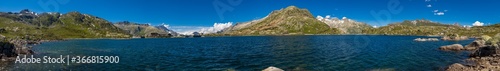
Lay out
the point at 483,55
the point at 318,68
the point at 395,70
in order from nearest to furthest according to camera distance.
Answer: the point at 395,70, the point at 318,68, the point at 483,55

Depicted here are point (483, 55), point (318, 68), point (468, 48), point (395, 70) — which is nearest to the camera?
point (395, 70)

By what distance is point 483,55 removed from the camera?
7375cm

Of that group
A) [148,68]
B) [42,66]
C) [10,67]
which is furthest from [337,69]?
[10,67]

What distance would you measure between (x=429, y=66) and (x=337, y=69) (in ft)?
54.4

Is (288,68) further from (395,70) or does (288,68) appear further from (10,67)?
(10,67)

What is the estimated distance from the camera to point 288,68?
Answer: 59.1m

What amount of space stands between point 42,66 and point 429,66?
68064mm

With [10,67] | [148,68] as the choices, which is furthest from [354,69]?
[10,67]

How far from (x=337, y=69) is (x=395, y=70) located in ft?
29.4

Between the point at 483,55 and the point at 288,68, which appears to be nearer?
the point at 288,68

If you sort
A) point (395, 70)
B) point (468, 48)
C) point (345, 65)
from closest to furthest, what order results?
point (395, 70) < point (345, 65) < point (468, 48)

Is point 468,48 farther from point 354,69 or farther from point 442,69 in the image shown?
point 354,69

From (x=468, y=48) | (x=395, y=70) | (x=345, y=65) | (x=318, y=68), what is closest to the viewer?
(x=395, y=70)

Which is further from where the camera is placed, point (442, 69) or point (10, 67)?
point (10, 67)
